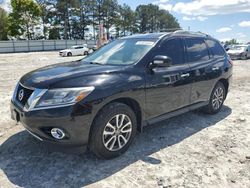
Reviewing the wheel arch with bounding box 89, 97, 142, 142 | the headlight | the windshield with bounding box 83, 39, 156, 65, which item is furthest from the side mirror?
the headlight

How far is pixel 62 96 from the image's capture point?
3514 millimetres

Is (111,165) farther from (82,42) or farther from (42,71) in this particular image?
(82,42)

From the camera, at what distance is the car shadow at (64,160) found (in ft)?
11.6

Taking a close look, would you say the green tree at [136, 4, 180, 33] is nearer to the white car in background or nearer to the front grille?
the white car in background

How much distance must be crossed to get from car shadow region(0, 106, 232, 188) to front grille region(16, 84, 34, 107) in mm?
687

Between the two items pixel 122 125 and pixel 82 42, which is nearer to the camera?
pixel 122 125

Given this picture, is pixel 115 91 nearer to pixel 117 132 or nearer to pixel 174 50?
pixel 117 132

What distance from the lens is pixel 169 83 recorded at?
4.66 m

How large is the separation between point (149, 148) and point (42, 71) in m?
1.96

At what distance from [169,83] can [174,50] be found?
0.70 meters

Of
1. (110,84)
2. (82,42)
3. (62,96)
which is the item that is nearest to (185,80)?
(110,84)

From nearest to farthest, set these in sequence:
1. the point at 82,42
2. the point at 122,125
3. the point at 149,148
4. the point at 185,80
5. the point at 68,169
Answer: the point at 68,169 → the point at 122,125 → the point at 149,148 → the point at 185,80 → the point at 82,42

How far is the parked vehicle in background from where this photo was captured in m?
23.0

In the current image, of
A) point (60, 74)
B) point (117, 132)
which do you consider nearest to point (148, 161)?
point (117, 132)
